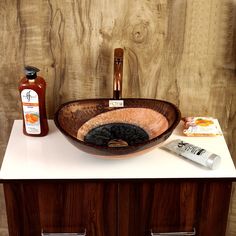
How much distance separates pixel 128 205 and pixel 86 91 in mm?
495

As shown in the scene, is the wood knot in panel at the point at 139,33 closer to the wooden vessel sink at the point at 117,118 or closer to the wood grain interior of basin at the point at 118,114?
the wooden vessel sink at the point at 117,118

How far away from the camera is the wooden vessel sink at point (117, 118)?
4.68 feet

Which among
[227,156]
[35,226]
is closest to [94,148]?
[35,226]

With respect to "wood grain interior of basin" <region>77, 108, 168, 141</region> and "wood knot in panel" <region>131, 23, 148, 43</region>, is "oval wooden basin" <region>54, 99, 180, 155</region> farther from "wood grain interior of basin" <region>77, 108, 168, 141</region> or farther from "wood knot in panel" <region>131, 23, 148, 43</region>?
"wood knot in panel" <region>131, 23, 148, 43</region>

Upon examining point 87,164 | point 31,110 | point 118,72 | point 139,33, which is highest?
point 139,33

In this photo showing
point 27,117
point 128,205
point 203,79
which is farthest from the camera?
point 203,79

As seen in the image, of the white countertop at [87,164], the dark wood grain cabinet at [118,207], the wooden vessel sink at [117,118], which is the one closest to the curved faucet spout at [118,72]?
the wooden vessel sink at [117,118]

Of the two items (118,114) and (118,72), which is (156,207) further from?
(118,72)

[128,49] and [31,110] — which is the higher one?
[128,49]

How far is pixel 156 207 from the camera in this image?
4.47 feet

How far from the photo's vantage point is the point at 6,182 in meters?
1.29

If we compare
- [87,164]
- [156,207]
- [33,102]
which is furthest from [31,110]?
[156,207]

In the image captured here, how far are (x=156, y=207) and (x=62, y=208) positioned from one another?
0.99ft

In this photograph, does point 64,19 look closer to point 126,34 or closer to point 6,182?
point 126,34
